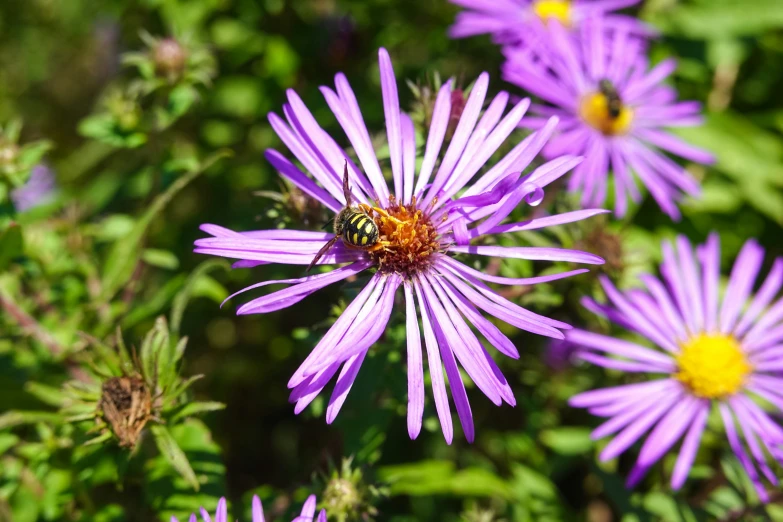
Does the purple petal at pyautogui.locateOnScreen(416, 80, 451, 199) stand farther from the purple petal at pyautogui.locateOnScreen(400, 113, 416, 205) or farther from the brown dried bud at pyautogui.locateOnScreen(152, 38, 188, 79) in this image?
the brown dried bud at pyautogui.locateOnScreen(152, 38, 188, 79)

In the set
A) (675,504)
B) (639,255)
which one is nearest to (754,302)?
(639,255)

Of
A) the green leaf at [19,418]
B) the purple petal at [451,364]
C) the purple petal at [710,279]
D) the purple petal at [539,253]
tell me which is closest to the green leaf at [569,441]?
the purple petal at [710,279]

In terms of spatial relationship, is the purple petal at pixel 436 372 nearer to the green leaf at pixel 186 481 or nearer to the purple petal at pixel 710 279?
the green leaf at pixel 186 481

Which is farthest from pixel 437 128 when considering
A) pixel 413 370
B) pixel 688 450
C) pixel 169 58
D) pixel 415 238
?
pixel 688 450

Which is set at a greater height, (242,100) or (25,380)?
(242,100)

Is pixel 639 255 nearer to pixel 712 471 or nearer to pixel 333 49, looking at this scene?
pixel 712 471

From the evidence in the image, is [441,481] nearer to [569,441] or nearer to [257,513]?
[569,441]
